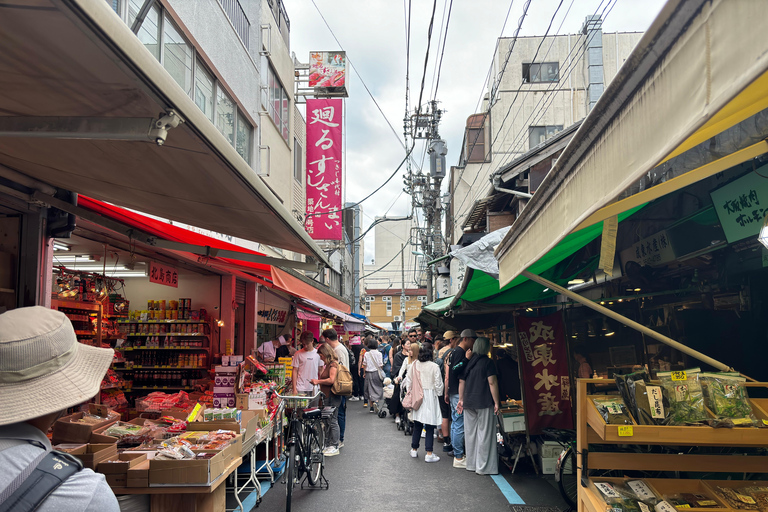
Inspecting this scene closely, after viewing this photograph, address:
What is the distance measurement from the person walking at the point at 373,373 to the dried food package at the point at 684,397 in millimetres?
11753

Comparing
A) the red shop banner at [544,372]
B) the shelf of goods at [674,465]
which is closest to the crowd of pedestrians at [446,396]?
the red shop banner at [544,372]

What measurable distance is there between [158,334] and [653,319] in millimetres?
9773

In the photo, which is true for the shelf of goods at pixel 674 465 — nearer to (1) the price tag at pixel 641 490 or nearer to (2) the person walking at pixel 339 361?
(1) the price tag at pixel 641 490

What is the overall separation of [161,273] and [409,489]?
5407 millimetres

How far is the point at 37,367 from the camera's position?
1819 mm

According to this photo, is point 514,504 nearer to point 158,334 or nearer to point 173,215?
point 173,215

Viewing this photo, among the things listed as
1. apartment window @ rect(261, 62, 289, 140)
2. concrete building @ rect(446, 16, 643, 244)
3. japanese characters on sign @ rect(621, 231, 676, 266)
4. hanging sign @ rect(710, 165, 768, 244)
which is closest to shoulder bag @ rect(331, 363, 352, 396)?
japanese characters on sign @ rect(621, 231, 676, 266)

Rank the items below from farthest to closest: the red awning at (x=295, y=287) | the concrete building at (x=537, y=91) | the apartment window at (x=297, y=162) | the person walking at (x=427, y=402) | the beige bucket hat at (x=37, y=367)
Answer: the concrete building at (x=537, y=91) < the apartment window at (x=297, y=162) < the person walking at (x=427, y=402) < the red awning at (x=295, y=287) < the beige bucket hat at (x=37, y=367)

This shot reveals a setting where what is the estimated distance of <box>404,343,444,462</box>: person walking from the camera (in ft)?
30.6

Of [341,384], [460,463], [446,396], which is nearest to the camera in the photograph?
[460,463]

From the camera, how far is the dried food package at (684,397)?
11.5ft

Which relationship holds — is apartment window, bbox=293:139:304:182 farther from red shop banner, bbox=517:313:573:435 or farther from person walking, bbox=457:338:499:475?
red shop banner, bbox=517:313:573:435

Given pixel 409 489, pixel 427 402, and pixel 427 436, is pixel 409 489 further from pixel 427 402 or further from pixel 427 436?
pixel 427 402

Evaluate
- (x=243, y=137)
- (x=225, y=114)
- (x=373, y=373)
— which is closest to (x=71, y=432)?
(x=225, y=114)
